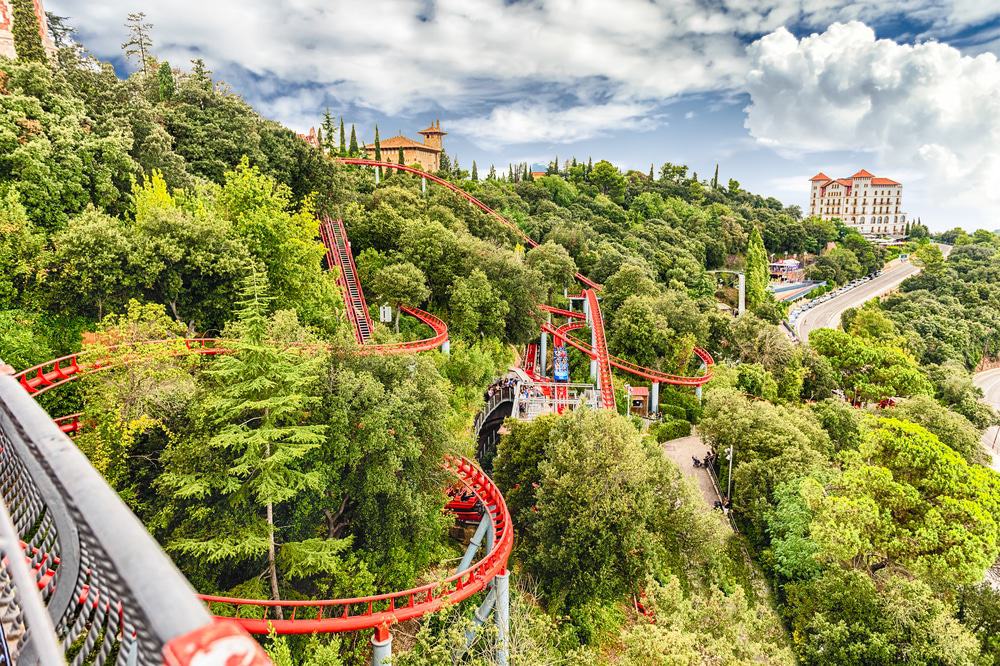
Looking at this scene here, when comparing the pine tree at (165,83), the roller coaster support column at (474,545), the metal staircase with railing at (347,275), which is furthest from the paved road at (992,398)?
the pine tree at (165,83)

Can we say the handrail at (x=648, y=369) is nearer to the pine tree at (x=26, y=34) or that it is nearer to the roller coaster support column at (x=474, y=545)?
the roller coaster support column at (x=474, y=545)

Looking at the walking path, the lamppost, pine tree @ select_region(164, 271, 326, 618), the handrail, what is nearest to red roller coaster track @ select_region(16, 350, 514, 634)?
pine tree @ select_region(164, 271, 326, 618)

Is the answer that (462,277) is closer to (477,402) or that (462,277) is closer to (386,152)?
(477,402)

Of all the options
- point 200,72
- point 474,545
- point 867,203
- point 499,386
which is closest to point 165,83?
point 200,72

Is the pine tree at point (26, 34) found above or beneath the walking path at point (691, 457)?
above

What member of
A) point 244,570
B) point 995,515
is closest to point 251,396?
point 244,570

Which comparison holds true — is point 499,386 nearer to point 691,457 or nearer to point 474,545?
point 691,457

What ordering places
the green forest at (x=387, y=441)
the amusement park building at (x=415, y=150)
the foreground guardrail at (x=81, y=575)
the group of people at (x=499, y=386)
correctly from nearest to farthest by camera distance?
the foreground guardrail at (x=81, y=575)
the green forest at (x=387, y=441)
the group of people at (x=499, y=386)
the amusement park building at (x=415, y=150)
